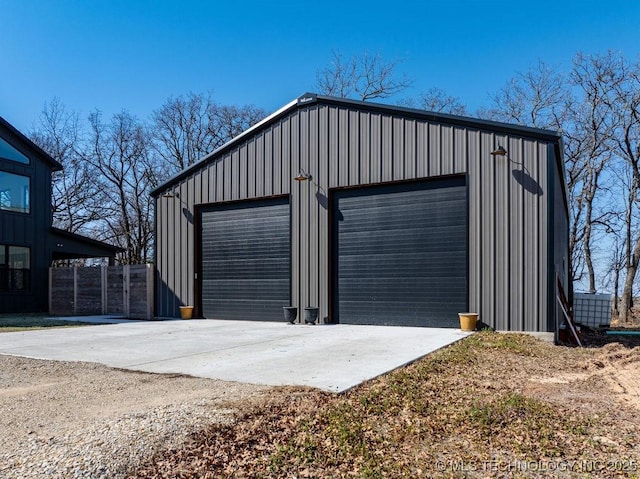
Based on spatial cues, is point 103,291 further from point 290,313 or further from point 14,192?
point 290,313

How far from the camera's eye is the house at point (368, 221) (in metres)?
8.89

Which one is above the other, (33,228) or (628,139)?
(628,139)

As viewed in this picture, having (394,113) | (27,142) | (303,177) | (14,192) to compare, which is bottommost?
(303,177)

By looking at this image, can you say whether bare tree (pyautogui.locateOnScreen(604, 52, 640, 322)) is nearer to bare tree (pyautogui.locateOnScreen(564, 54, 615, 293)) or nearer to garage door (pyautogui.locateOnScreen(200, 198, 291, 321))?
bare tree (pyautogui.locateOnScreen(564, 54, 615, 293))

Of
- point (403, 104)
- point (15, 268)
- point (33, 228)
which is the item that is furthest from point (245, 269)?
point (403, 104)

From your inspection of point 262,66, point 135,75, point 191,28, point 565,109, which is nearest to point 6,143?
point 135,75

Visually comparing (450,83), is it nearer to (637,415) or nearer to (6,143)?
(6,143)

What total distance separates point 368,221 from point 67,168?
20601mm

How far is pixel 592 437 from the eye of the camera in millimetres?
3223

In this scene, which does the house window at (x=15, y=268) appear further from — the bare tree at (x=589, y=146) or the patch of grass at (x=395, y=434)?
the bare tree at (x=589, y=146)

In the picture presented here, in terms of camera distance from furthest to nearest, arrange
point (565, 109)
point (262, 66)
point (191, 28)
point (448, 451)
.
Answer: point (565, 109)
point (262, 66)
point (191, 28)
point (448, 451)

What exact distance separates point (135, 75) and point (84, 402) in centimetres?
1663

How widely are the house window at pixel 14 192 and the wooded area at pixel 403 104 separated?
9008mm

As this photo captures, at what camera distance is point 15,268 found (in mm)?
15609
